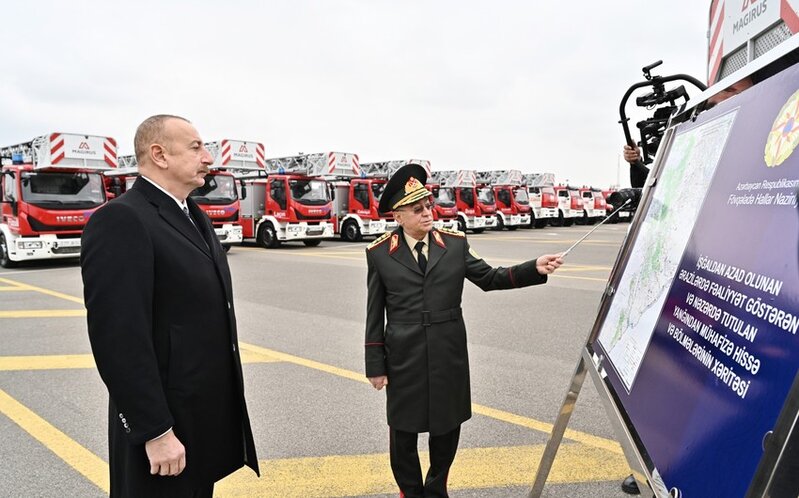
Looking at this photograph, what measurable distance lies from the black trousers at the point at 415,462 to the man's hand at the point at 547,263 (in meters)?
0.83

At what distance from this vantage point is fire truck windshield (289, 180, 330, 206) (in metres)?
18.6

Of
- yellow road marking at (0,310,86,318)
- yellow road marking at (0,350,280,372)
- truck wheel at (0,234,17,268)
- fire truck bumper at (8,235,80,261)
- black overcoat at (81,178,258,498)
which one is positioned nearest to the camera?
black overcoat at (81,178,258,498)

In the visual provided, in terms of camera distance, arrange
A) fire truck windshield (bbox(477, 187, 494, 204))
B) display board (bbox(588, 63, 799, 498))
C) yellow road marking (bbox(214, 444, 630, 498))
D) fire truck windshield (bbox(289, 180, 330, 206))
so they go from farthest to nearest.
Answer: fire truck windshield (bbox(477, 187, 494, 204)) → fire truck windshield (bbox(289, 180, 330, 206)) → yellow road marking (bbox(214, 444, 630, 498)) → display board (bbox(588, 63, 799, 498))

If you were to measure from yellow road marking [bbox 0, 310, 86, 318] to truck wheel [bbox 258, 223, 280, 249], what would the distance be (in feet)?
35.9

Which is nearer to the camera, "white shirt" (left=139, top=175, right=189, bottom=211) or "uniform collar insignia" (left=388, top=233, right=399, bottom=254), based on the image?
"white shirt" (left=139, top=175, right=189, bottom=211)

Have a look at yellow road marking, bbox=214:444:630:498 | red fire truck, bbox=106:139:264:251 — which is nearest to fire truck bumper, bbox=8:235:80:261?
red fire truck, bbox=106:139:264:251

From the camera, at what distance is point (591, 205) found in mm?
36344

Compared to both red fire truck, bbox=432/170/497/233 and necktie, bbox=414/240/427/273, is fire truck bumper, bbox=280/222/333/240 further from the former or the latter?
necktie, bbox=414/240/427/273

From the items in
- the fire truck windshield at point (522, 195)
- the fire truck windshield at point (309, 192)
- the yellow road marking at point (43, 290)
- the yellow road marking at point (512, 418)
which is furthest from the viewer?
the fire truck windshield at point (522, 195)

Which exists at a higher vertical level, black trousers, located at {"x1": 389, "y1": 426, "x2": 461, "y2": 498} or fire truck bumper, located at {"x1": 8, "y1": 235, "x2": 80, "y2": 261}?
black trousers, located at {"x1": 389, "y1": 426, "x2": 461, "y2": 498}

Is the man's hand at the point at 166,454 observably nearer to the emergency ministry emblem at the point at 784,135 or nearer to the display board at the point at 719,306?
the display board at the point at 719,306

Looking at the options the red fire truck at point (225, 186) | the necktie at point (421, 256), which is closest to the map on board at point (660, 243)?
the necktie at point (421, 256)

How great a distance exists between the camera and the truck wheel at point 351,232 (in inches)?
862

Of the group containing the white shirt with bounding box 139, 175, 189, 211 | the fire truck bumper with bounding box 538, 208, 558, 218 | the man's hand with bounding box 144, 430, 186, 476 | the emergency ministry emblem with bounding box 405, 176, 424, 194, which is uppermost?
the emergency ministry emblem with bounding box 405, 176, 424, 194
